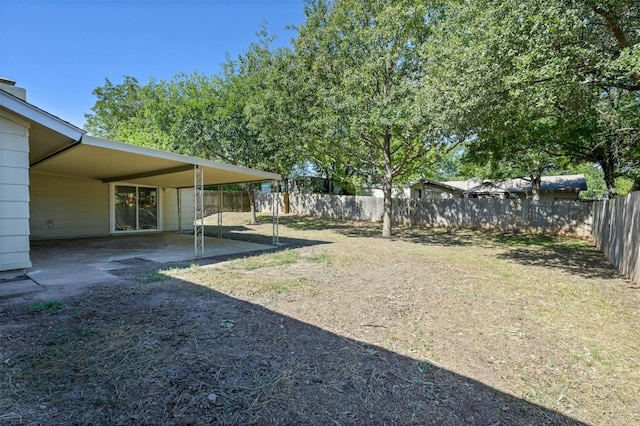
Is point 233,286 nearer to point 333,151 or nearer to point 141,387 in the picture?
point 141,387

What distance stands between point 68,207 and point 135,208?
224 cm

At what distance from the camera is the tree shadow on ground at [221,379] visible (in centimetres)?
211

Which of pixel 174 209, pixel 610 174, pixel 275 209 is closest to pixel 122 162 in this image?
pixel 275 209

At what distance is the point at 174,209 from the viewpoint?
1423cm

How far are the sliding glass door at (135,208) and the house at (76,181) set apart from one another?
0.11ft

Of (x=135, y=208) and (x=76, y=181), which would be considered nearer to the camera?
(x=76, y=181)

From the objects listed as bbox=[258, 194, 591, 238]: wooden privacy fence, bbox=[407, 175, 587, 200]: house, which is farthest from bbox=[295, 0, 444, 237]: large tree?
bbox=[407, 175, 587, 200]: house

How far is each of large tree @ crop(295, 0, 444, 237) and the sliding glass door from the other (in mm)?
7074

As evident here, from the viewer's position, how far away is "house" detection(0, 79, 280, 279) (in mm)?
5062

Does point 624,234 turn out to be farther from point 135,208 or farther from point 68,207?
point 68,207

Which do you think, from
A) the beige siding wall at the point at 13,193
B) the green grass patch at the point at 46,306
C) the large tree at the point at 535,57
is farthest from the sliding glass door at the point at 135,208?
the large tree at the point at 535,57

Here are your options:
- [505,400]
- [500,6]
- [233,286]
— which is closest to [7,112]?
[233,286]

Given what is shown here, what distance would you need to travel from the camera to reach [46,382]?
236cm

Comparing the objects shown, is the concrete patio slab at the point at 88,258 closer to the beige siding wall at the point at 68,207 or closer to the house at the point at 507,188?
the beige siding wall at the point at 68,207
